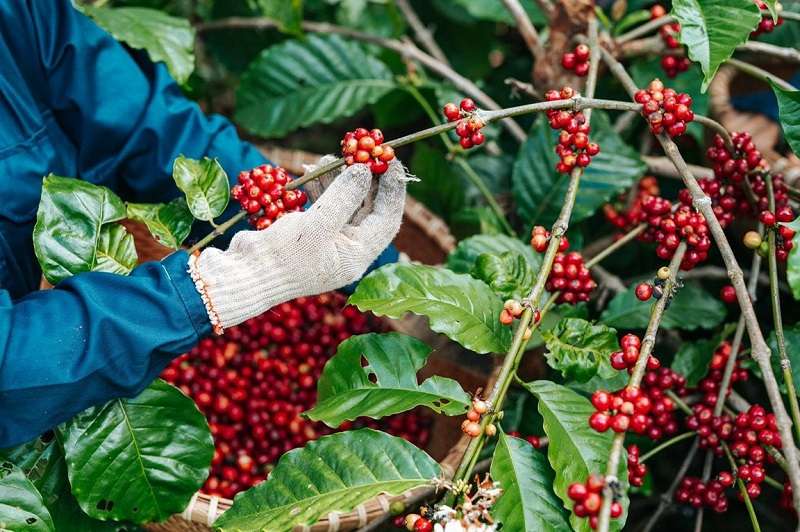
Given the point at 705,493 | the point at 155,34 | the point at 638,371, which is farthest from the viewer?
the point at 155,34

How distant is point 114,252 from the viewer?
1240 millimetres

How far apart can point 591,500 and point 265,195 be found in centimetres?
65

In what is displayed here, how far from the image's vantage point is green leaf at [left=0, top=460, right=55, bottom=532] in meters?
1.09

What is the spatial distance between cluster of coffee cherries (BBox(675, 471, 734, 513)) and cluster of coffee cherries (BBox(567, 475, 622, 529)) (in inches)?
18.8

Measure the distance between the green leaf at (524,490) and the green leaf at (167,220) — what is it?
1.94 ft

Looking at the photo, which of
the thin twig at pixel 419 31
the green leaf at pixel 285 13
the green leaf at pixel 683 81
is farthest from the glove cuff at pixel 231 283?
the thin twig at pixel 419 31

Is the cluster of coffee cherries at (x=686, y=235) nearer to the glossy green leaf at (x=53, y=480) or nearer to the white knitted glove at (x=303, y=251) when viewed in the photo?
the white knitted glove at (x=303, y=251)

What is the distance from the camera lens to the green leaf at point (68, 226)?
1182mm

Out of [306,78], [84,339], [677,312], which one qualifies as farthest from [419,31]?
[84,339]

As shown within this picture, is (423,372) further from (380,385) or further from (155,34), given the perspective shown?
(155,34)

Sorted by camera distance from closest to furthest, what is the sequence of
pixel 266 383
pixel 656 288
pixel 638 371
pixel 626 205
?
pixel 638 371
pixel 656 288
pixel 626 205
pixel 266 383

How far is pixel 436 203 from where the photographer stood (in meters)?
2.09

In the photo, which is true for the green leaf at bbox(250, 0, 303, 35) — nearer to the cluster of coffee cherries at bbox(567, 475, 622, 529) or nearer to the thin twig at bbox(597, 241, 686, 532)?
the thin twig at bbox(597, 241, 686, 532)

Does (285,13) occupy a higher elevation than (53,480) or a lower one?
higher
